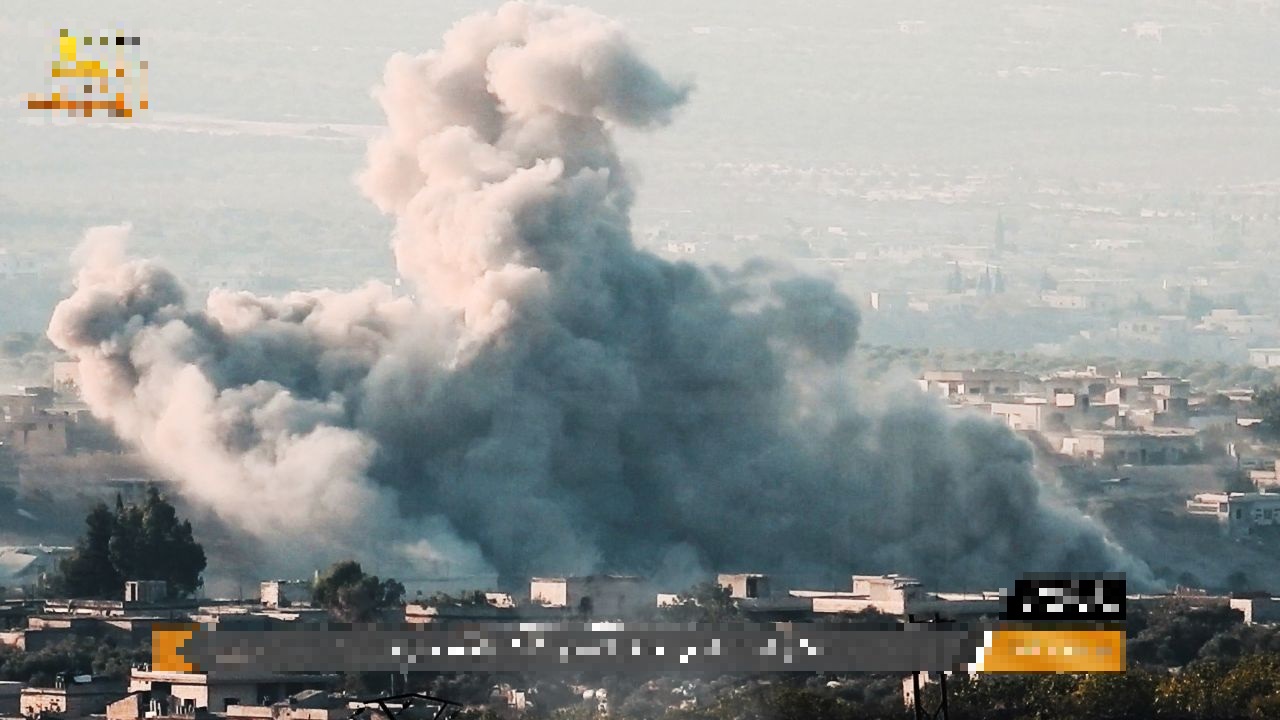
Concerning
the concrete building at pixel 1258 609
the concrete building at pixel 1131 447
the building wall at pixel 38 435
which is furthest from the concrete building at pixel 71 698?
the concrete building at pixel 1131 447

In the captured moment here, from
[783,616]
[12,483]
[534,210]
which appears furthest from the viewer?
[12,483]

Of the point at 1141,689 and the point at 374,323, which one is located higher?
the point at 374,323

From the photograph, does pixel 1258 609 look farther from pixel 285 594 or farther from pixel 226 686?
pixel 226 686

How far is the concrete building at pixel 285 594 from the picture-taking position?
78188mm

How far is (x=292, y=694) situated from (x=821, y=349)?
98.0 ft

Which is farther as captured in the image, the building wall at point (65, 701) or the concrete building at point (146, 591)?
the concrete building at point (146, 591)

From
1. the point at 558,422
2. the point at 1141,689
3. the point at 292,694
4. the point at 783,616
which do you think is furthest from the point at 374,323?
the point at 1141,689

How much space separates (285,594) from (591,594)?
507 centimetres

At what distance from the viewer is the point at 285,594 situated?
259ft

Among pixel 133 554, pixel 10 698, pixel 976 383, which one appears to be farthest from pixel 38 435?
pixel 976 383

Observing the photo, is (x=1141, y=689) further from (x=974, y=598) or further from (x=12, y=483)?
(x=12, y=483)

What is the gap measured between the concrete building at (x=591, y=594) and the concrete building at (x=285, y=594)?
12.2 ft

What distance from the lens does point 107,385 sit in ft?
298

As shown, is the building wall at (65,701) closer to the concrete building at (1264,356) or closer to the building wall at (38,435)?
the building wall at (38,435)
